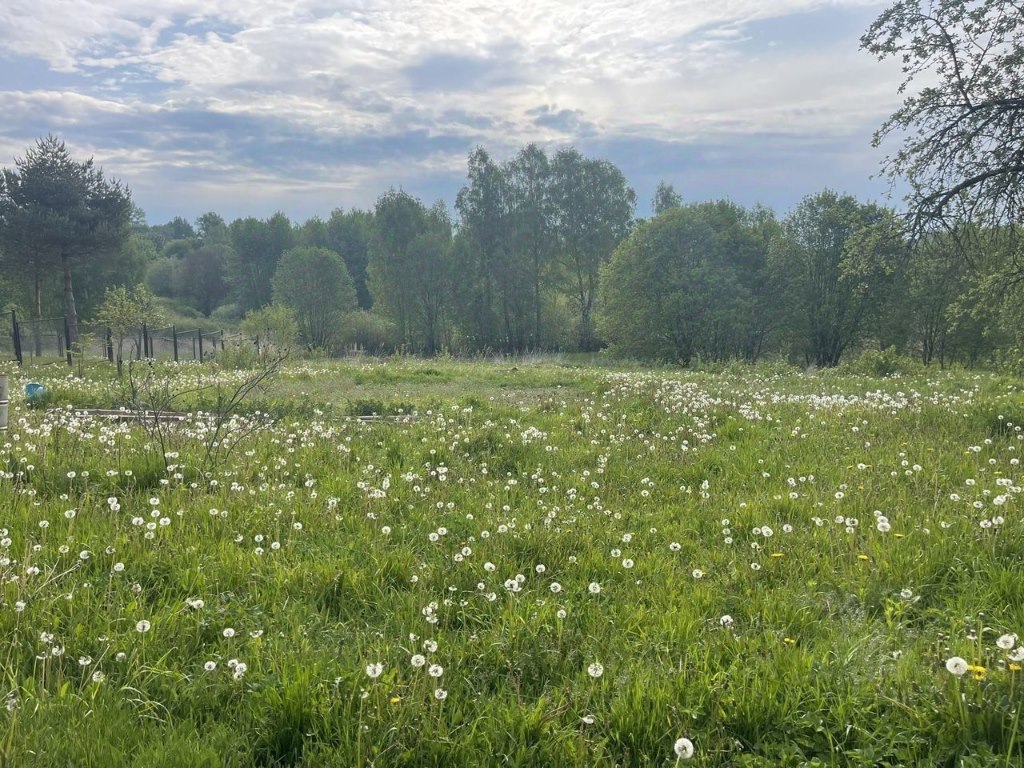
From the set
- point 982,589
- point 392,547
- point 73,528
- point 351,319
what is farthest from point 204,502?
point 351,319

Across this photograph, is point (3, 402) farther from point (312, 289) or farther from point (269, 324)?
point (312, 289)

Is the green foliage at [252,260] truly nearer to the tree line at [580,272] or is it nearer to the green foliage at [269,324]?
the tree line at [580,272]

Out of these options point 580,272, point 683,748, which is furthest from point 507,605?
point 580,272

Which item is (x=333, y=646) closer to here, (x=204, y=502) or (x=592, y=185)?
(x=204, y=502)

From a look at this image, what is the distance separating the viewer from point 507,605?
12.6ft

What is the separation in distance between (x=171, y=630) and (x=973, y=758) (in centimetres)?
387

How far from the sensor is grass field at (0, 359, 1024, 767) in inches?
104

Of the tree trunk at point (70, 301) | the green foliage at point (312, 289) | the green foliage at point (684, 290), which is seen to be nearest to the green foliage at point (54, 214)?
the tree trunk at point (70, 301)

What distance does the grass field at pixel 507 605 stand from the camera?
265 centimetres

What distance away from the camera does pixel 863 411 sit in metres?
10.1

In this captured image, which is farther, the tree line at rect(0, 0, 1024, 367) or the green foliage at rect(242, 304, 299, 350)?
the green foliage at rect(242, 304, 299, 350)

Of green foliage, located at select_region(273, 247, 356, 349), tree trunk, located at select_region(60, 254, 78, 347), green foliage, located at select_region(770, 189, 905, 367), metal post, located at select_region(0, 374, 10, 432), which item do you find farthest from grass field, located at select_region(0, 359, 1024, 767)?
green foliage, located at select_region(273, 247, 356, 349)

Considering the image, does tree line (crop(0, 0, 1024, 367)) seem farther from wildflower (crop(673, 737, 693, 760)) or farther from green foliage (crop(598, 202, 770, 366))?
wildflower (crop(673, 737, 693, 760))

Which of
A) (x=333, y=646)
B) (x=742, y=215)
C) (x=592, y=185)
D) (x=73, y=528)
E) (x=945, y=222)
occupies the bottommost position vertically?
(x=333, y=646)
